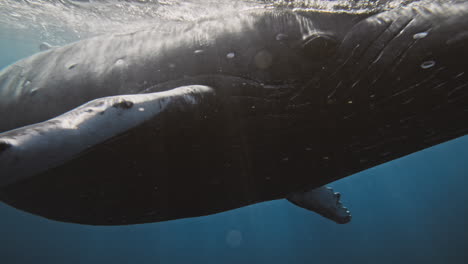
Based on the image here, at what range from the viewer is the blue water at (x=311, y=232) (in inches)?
2317

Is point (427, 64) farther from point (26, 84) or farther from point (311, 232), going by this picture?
point (311, 232)

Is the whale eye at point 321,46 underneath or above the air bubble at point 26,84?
underneath

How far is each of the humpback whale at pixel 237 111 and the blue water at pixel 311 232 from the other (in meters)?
58.0

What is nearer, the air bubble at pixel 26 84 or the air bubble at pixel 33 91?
the air bubble at pixel 33 91

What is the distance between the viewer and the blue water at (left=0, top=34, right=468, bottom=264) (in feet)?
193

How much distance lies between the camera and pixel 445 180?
11644cm

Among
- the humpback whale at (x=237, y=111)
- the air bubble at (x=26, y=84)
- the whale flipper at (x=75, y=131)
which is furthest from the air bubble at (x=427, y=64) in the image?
the air bubble at (x=26, y=84)

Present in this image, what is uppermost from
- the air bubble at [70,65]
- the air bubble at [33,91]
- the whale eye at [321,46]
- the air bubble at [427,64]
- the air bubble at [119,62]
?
the air bubble at [70,65]

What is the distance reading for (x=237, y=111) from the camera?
2594 mm

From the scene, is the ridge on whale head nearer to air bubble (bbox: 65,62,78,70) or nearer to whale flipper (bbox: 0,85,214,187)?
air bubble (bbox: 65,62,78,70)

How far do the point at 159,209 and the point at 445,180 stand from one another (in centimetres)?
15225

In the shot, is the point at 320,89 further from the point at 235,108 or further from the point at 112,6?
the point at 112,6

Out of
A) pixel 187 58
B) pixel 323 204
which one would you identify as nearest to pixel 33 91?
pixel 187 58

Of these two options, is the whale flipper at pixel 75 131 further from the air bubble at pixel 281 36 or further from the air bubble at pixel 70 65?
the air bubble at pixel 70 65
